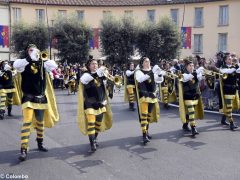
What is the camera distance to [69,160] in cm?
774

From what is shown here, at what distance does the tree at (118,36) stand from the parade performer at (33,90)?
86.0 feet

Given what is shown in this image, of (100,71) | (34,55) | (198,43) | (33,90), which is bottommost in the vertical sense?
(33,90)

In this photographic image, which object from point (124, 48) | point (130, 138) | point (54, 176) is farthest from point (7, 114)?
point (124, 48)

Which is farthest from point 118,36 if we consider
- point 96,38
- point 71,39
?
point 96,38

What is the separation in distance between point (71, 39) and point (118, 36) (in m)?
4.23

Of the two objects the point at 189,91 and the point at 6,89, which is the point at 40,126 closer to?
the point at 189,91

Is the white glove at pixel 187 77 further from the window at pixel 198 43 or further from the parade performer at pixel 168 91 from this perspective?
the window at pixel 198 43

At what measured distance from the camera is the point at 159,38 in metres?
33.8

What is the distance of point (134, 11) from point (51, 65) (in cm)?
3664

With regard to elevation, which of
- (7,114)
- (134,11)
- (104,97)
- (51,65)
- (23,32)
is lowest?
(7,114)

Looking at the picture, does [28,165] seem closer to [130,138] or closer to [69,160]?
[69,160]

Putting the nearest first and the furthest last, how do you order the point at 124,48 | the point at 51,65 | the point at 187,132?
the point at 51,65
the point at 187,132
the point at 124,48

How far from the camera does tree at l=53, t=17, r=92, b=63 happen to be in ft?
115

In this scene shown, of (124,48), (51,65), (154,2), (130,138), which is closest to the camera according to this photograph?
(51,65)
